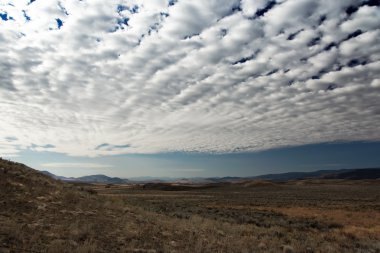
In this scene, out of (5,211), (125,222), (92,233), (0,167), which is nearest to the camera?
(92,233)

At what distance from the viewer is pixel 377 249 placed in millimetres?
15461

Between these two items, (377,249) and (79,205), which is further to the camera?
(79,205)

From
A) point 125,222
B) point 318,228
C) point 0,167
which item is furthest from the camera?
point 318,228

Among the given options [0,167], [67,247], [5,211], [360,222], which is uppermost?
[0,167]

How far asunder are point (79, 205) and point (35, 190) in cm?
299

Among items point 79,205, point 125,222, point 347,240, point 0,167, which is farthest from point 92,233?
point 347,240

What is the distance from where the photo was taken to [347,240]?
18.0 metres

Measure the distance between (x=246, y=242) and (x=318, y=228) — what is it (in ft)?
35.0

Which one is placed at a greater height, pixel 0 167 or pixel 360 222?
pixel 0 167

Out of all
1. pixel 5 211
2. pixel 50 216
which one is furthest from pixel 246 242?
pixel 5 211

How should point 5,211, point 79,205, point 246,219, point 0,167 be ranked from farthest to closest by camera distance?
point 246,219, point 0,167, point 79,205, point 5,211

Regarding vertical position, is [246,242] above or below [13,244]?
below

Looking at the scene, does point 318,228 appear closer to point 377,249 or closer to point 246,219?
point 246,219

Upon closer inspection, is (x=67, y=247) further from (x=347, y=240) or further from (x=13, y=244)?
(x=347, y=240)
